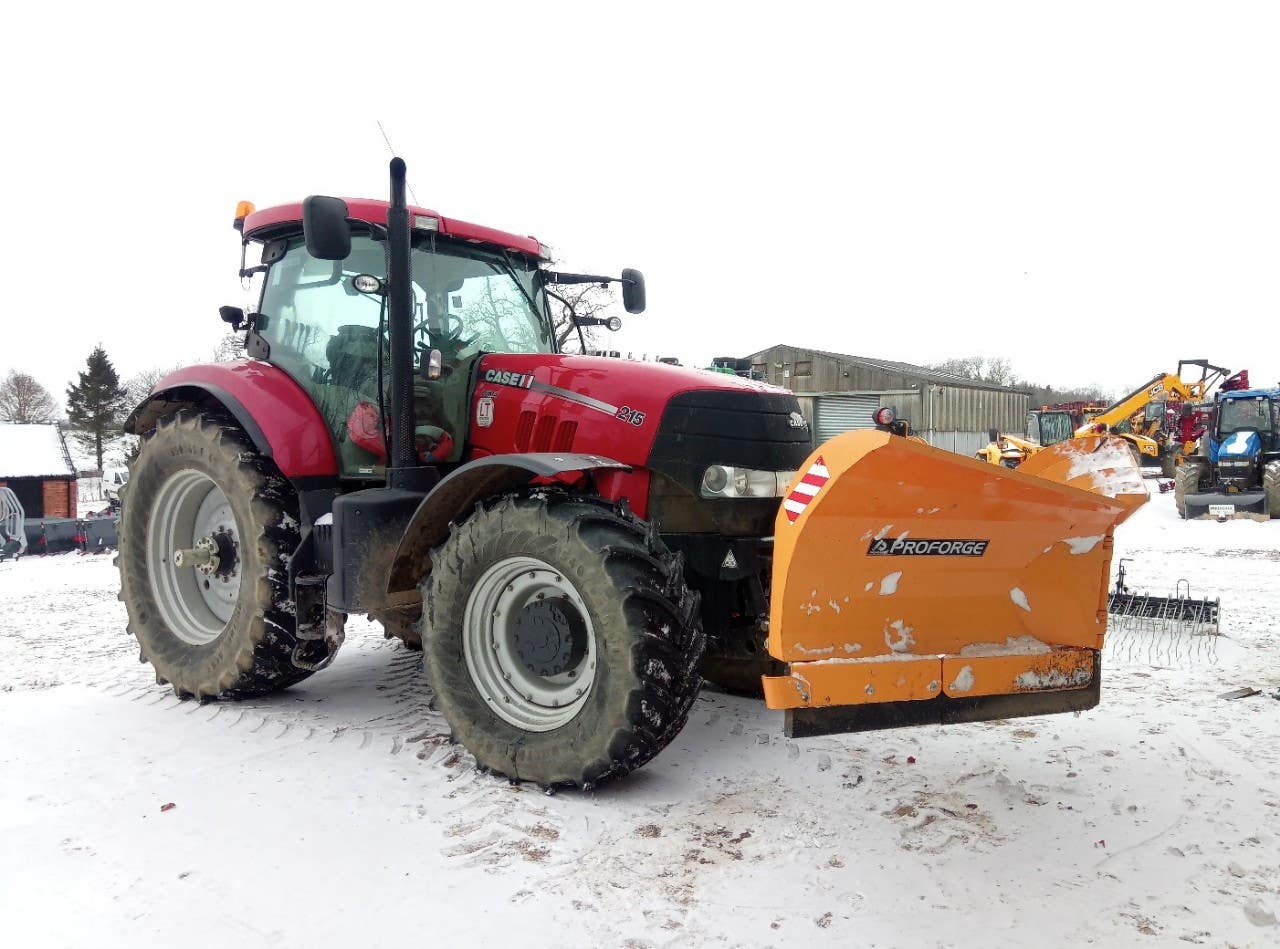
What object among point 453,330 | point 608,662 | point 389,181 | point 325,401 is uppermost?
point 389,181

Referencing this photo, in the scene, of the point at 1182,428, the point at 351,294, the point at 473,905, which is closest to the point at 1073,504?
the point at 473,905

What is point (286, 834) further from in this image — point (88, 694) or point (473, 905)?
point (88, 694)

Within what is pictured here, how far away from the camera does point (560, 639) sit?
11.4ft

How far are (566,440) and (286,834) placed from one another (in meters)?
1.86

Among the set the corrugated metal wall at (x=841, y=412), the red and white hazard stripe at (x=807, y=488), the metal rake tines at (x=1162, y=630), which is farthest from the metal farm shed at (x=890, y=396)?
the red and white hazard stripe at (x=807, y=488)

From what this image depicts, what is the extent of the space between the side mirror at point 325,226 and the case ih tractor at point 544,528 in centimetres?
2

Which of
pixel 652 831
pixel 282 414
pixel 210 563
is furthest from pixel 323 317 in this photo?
pixel 652 831

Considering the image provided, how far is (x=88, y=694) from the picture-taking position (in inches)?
191

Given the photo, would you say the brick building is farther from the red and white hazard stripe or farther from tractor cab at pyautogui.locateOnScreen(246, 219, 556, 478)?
the red and white hazard stripe

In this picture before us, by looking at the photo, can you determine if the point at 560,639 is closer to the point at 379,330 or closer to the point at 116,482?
the point at 379,330

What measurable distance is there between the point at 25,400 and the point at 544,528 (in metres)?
69.2

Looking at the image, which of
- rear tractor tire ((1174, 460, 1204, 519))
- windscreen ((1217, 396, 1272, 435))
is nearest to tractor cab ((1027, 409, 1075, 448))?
windscreen ((1217, 396, 1272, 435))

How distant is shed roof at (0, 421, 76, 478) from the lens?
951 inches

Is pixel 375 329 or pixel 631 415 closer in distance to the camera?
pixel 631 415
